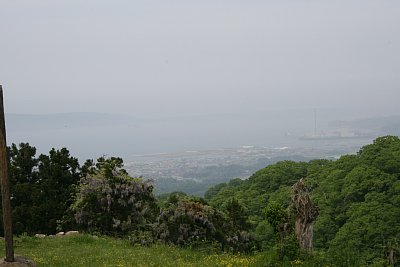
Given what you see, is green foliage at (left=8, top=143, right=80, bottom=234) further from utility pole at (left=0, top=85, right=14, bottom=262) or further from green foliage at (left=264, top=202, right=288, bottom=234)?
utility pole at (left=0, top=85, right=14, bottom=262)

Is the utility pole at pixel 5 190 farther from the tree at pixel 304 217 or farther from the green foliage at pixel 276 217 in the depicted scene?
the tree at pixel 304 217

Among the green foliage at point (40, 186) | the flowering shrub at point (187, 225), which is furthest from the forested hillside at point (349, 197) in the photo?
the green foliage at point (40, 186)

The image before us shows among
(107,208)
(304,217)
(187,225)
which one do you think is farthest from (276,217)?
(107,208)

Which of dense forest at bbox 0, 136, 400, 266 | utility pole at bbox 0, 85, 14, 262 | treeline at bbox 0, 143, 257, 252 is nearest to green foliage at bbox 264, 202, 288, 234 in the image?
dense forest at bbox 0, 136, 400, 266

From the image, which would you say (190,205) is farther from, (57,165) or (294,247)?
(57,165)

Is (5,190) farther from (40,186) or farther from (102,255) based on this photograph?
(40,186)

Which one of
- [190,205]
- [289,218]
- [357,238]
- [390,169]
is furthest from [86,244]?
[390,169]
